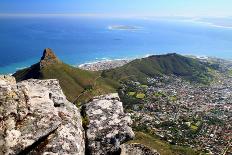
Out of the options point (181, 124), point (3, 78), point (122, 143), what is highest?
point (3, 78)

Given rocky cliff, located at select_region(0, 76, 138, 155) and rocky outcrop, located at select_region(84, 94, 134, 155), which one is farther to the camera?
rocky outcrop, located at select_region(84, 94, 134, 155)

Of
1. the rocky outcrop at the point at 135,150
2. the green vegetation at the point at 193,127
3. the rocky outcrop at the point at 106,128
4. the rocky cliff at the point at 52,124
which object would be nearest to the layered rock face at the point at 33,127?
the rocky cliff at the point at 52,124

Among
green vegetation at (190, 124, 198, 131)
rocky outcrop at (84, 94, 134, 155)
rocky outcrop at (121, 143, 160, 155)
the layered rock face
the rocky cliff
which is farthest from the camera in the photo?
green vegetation at (190, 124, 198, 131)

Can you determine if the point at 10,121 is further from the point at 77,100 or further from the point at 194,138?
the point at 77,100

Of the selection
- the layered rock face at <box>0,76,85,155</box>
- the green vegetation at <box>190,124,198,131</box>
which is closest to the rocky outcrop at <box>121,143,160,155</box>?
the layered rock face at <box>0,76,85,155</box>

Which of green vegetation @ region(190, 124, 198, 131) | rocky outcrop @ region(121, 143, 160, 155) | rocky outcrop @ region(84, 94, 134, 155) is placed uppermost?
rocky outcrop @ region(84, 94, 134, 155)

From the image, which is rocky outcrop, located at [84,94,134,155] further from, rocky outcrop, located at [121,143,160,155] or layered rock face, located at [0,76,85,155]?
layered rock face, located at [0,76,85,155]

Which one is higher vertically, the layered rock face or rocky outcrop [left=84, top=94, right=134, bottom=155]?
the layered rock face

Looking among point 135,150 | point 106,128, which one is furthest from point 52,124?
point 135,150

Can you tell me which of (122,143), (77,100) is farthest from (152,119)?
(122,143)
